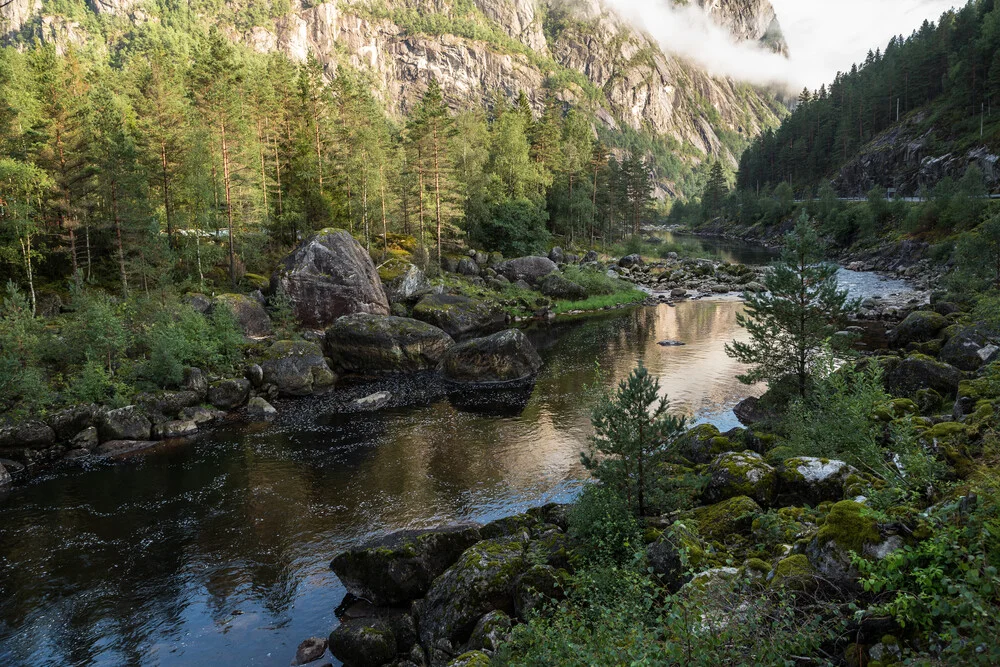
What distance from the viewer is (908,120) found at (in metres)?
98.5

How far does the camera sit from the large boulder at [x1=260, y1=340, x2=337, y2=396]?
31891 mm

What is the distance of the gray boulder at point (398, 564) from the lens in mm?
13328

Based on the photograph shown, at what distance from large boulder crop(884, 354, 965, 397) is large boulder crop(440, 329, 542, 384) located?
19070 millimetres

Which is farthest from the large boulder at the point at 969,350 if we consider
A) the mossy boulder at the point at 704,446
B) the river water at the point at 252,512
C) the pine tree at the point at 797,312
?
the mossy boulder at the point at 704,446

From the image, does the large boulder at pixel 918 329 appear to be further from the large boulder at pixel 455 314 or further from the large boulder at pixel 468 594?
the large boulder at pixel 468 594

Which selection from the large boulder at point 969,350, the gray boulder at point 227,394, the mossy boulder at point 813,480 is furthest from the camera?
the gray boulder at point 227,394

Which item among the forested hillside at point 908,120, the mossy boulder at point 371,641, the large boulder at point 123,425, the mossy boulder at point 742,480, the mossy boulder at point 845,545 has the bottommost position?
the mossy boulder at point 371,641

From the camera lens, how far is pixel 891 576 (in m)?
6.05

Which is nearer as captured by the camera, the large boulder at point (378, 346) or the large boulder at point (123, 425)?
the large boulder at point (123, 425)

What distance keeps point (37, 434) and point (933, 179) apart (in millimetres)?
105801

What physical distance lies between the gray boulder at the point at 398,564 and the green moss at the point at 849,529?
860cm

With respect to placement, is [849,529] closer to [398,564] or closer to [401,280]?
[398,564]

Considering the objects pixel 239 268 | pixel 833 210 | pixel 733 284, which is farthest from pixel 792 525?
pixel 833 210

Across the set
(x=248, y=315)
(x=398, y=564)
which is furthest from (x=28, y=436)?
(x=398, y=564)
